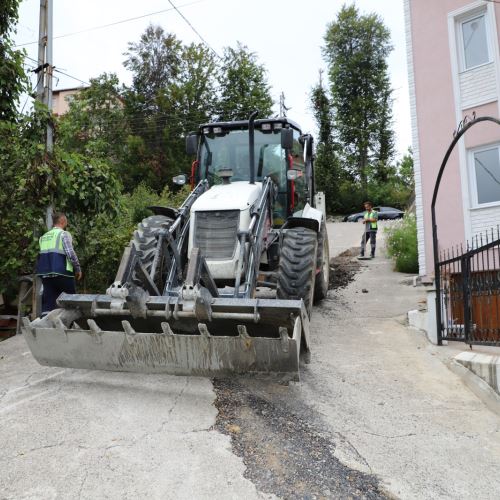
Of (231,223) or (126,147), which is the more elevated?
(126,147)

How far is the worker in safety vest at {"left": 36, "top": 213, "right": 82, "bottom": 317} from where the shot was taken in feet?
18.4

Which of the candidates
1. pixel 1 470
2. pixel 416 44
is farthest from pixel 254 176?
pixel 416 44

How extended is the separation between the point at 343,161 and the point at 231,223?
113ft

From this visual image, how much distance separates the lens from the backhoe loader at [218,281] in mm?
4082

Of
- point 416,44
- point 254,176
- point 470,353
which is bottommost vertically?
point 470,353

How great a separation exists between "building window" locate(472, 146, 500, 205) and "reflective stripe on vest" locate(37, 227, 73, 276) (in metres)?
8.22

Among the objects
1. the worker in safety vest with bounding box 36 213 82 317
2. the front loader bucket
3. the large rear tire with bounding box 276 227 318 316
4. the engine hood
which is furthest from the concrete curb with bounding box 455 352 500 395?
the worker in safety vest with bounding box 36 213 82 317

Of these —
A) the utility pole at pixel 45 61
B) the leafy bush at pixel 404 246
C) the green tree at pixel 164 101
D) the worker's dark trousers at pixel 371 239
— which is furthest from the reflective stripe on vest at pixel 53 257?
the green tree at pixel 164 101

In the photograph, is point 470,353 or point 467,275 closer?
point 470,353

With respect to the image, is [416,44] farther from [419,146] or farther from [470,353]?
[470,353]

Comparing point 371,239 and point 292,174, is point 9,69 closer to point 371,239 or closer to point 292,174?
point 292,174

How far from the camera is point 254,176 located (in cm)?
645

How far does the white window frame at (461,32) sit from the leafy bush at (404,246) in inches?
160

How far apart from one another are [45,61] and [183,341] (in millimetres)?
5201
